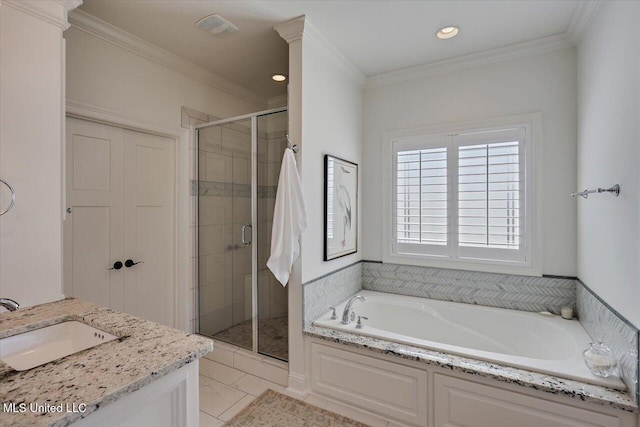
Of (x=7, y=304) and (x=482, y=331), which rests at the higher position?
(x=7, y=304)

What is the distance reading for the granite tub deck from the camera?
2.33 ft

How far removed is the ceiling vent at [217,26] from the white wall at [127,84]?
663 mm

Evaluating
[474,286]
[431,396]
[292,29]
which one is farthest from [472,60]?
[431,396]

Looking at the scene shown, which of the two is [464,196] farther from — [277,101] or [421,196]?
[277,101]

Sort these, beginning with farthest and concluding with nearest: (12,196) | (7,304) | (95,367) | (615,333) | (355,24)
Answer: (355,24)
(615,333)
(12,196)
(7,304)
(95,367)

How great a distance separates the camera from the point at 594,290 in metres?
1.99

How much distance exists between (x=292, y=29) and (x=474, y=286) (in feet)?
8.18

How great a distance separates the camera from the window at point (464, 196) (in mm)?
2553

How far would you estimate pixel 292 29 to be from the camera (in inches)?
88.7

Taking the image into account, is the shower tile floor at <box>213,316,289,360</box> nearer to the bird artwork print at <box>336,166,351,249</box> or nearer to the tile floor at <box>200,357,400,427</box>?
the tile floor at <box>200,357,400,427</box>

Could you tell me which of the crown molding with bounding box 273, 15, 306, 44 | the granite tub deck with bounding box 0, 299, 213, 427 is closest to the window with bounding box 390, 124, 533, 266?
the crown molding with bounding box 273, 15, 306, 44

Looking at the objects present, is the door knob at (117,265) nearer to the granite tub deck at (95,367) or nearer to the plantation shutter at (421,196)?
the granite tub deck at (95,367)

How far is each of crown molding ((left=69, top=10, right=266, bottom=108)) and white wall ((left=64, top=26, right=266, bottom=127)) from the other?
1.2 inches

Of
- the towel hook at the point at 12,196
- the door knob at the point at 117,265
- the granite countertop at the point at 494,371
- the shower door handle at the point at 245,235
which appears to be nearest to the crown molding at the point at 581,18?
the granite countertop at the point at 494,371
